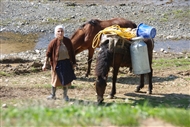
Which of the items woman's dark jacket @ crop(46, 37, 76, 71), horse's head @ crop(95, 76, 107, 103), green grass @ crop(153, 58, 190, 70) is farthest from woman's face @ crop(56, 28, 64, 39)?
green grass @ crop(153, 58, 190, 70)

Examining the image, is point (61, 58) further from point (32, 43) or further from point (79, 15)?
point (79, 15)

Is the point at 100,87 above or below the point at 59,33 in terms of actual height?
below

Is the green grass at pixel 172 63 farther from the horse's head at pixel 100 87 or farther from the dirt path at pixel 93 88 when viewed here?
the horse's head at pixel 100 87

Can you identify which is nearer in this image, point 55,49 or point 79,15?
point 55,49

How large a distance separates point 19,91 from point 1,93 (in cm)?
48

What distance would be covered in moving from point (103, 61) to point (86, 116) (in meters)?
3.77

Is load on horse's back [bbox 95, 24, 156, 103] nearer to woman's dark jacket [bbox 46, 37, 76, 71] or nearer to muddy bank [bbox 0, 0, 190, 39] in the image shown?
woman's dark jacket [bbox 46, 37, 76, 71]

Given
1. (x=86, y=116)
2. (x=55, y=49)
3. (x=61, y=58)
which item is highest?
(x=55, y=49)

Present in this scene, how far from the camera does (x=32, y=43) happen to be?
1942 centimetres

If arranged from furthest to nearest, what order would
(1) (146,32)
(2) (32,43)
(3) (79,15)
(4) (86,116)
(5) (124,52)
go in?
(3) (79,15)
(2) (32,43)
(1) (146,32)
(5) (124,52)
(4) (86,116)

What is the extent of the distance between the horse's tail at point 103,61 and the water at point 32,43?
7.84m

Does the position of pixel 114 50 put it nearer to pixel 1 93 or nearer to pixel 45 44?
pixel 1 93

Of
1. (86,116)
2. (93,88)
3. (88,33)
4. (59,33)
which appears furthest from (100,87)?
(88,33)

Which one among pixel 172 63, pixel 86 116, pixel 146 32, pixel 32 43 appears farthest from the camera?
pixel 32 43
